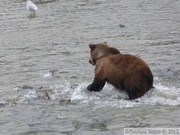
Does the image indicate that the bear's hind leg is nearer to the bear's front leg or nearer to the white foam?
the white foam

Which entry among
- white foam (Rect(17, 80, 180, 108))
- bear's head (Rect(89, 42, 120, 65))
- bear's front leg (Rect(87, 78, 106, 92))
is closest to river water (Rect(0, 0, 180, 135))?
white foam (Rect(17, 80, 180, 108))

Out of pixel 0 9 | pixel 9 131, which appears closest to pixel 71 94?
pixel 9 131

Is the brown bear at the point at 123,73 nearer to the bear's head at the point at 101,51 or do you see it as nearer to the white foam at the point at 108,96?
the bear's head at the point at 101,51

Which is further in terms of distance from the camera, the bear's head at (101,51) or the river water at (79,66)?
the bear's head at (101,51)

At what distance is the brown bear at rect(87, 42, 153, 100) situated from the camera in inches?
362

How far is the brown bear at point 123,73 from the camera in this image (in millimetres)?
9195

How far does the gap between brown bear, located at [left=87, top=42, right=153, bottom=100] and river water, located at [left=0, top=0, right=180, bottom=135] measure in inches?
7.4

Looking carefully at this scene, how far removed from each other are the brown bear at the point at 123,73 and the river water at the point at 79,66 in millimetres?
188

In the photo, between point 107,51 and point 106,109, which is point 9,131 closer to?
point 106,109

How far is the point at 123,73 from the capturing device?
30.8 feet

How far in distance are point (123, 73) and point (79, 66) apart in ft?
12.3

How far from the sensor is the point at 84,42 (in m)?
16.1

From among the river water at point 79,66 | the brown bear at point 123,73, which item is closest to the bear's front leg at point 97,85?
the brown bear at point 123,73

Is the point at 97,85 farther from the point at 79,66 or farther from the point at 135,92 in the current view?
the point at 79,66
